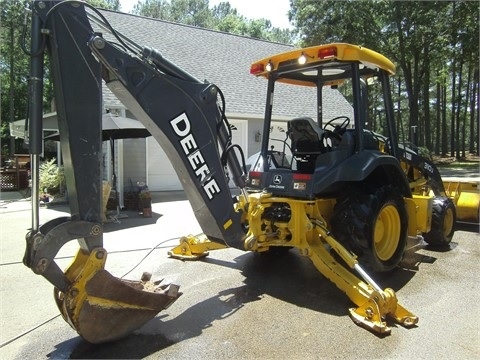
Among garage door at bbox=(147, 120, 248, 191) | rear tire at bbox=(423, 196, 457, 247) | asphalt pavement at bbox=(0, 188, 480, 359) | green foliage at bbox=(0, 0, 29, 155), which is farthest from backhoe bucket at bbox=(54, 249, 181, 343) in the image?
green foliage at bbox=(0, 0, 29, 155)

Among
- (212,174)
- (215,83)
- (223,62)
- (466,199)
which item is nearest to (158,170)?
(215,83)

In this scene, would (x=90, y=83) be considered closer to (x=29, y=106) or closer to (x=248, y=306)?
(x=29, y=106)

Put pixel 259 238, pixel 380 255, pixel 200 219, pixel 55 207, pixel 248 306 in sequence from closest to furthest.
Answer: pixel 200 219 < pixel 248 306 < pixel 259 238 < pixel 380 255 < pixel 55 207

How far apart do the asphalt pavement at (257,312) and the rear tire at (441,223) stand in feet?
0.56

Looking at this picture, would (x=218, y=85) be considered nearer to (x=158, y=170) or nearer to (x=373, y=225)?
(x=158, y=170)

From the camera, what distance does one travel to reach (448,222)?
21.4ft

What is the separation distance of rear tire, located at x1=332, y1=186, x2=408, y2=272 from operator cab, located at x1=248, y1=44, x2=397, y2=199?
0.31 metres

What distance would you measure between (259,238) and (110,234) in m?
4.04

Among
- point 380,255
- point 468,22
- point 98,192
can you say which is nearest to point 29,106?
point 98,192

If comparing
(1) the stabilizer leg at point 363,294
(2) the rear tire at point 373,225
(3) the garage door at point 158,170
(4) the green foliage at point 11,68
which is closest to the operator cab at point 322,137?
(2) the rear tire at point 373,225

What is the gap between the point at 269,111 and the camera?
546 centimetres

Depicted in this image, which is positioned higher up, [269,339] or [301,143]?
[301,143]

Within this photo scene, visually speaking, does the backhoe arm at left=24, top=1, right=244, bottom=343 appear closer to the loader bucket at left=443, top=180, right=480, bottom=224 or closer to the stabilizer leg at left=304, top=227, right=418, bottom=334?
the stabilizer leg at left=304, top=227, right=418, bottom=334

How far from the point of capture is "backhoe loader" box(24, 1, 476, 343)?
3.07m
